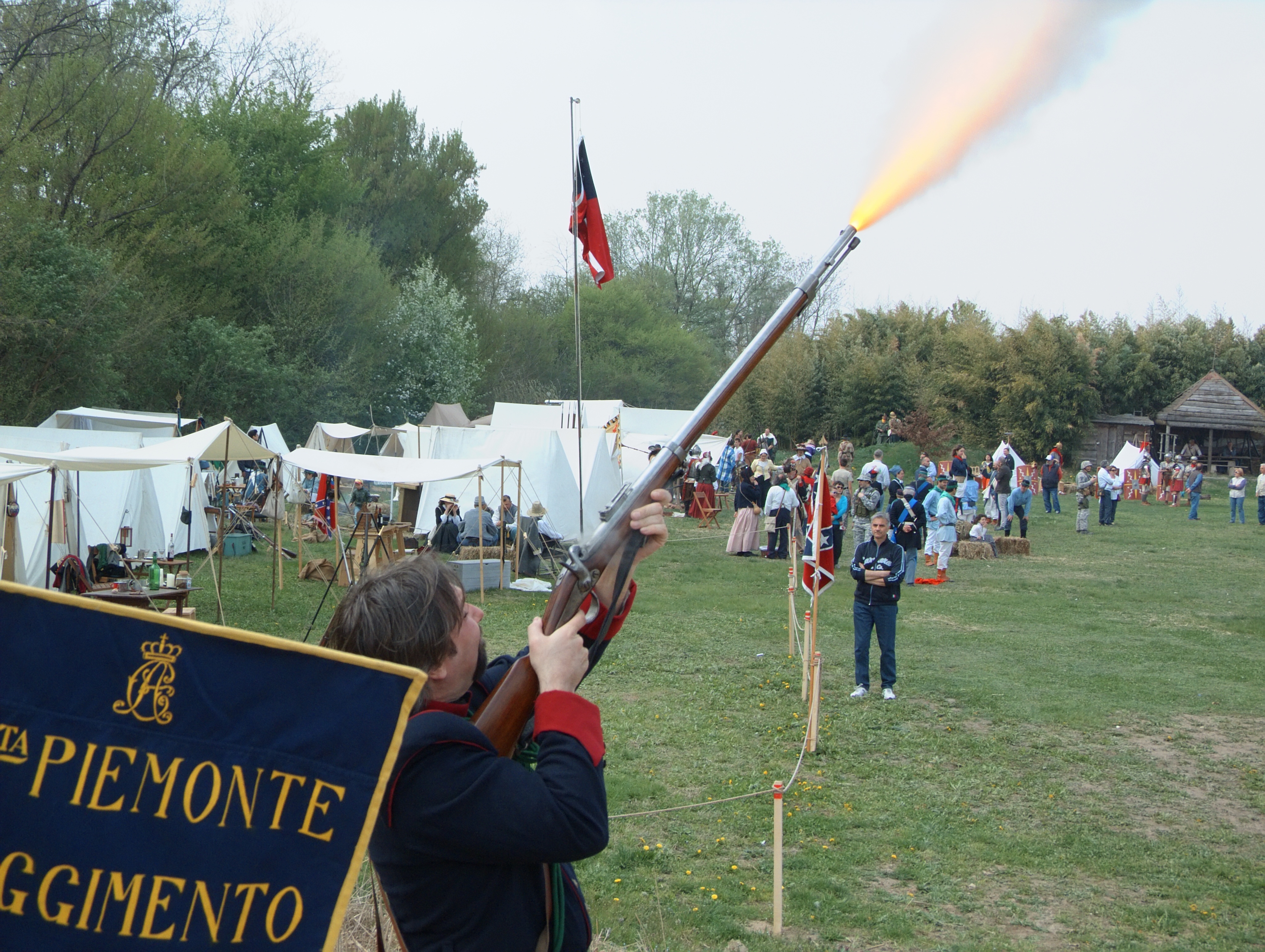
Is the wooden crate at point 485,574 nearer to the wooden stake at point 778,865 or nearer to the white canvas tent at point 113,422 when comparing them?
the white canvas tent at point 113,422

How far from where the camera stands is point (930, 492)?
65.6 ft

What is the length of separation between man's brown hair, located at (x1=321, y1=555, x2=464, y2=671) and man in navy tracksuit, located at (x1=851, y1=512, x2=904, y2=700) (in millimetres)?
8532

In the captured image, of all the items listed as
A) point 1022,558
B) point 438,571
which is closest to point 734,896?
point 438,571

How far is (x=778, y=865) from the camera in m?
5.36

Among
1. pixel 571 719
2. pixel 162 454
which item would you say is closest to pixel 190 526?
pixel 162 454

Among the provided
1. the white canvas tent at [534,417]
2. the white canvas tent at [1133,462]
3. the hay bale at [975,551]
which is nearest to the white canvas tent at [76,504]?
the white canvas tent at [534,417]

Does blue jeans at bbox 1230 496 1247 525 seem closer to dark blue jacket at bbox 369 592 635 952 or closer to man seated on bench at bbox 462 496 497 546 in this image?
man seated on bench at bbox 462 496 497 546

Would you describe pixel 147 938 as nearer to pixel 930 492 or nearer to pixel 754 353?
pixel 754 353

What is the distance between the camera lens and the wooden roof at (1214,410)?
138ft

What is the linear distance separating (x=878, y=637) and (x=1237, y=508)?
A: 24135mm

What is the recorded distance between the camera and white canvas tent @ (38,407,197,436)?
22344 millimetres

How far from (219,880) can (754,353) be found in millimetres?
2272

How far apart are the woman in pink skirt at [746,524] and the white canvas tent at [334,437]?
12297mm

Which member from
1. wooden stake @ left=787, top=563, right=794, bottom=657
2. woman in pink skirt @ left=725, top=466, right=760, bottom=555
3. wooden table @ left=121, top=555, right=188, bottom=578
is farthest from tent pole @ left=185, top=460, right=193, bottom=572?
woman in pink skirt @ left=725, top=466, right=760, bottom=555
